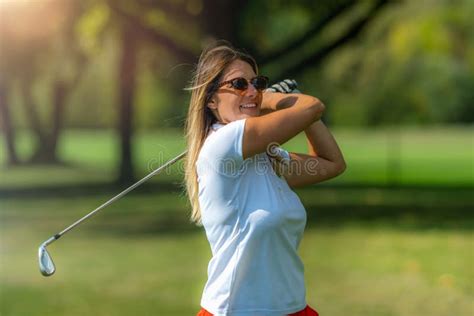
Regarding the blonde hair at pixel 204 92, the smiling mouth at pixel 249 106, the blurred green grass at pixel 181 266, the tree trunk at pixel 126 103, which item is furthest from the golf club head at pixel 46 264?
the tree trunk at pixel 126 103

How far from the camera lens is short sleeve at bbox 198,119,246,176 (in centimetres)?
348

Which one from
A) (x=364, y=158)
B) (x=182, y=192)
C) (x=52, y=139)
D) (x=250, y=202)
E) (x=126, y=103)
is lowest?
(x=364, y=158)

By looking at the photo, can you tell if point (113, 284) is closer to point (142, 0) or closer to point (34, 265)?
point (34, 265)

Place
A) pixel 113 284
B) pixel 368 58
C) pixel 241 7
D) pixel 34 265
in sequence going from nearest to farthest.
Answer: pixel 113 284 < pixel 34 265 < pixel 241 7 < pixel 368 58

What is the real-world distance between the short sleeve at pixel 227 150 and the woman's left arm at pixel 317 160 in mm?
417

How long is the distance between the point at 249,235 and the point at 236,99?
527 millimetres

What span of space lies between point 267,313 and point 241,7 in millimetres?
17428

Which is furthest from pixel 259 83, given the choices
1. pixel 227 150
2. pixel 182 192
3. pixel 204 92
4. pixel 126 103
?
pixel 126 103

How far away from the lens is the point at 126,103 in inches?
1066

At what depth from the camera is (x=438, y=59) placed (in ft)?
197

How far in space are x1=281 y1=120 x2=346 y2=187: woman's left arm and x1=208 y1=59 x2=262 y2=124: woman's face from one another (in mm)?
311

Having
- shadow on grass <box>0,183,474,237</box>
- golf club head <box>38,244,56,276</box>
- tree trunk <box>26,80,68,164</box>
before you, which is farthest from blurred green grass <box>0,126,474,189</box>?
golf club head <box>38,244,56,276</box>

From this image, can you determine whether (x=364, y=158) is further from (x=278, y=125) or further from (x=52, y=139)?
(x=278, y=125)

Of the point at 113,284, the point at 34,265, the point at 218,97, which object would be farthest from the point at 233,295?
the point at 34,265
